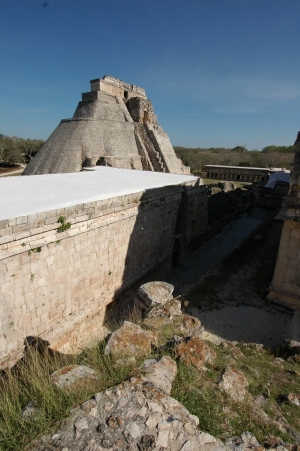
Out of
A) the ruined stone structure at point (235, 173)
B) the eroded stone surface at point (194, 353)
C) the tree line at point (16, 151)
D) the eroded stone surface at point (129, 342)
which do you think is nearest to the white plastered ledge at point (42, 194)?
the eroded stone surface at point (129, 342)

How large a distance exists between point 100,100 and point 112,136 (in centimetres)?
375

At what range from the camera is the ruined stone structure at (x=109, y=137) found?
17609 mm

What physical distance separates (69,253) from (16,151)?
133 feet

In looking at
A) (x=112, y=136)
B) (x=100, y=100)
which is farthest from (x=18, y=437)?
(x=100, y=100)

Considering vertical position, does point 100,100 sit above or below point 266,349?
above

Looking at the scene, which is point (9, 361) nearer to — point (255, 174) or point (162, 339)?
point (162, 339)

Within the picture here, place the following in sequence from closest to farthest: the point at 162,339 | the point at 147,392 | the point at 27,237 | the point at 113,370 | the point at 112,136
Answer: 1. the point at 147,392
2. the point at 113,370
3. the point at 162,339
4. the point at 27,237
5. the point at 112,136

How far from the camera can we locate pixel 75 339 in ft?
20.3

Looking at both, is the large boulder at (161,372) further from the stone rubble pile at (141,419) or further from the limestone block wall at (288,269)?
the limestone block wall at (288,269)

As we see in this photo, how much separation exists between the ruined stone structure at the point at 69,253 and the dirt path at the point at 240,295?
6.45 ft

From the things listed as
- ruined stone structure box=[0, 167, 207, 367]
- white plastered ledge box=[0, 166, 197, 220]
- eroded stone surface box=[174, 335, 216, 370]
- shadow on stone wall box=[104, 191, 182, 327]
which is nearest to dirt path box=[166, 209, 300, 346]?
shadow on stone wall box=[104, 191, 182, 327]

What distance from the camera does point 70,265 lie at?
5.70 m

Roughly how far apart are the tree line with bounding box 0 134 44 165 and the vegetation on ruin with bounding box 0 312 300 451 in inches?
1688

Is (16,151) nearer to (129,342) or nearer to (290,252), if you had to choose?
(290,252)
